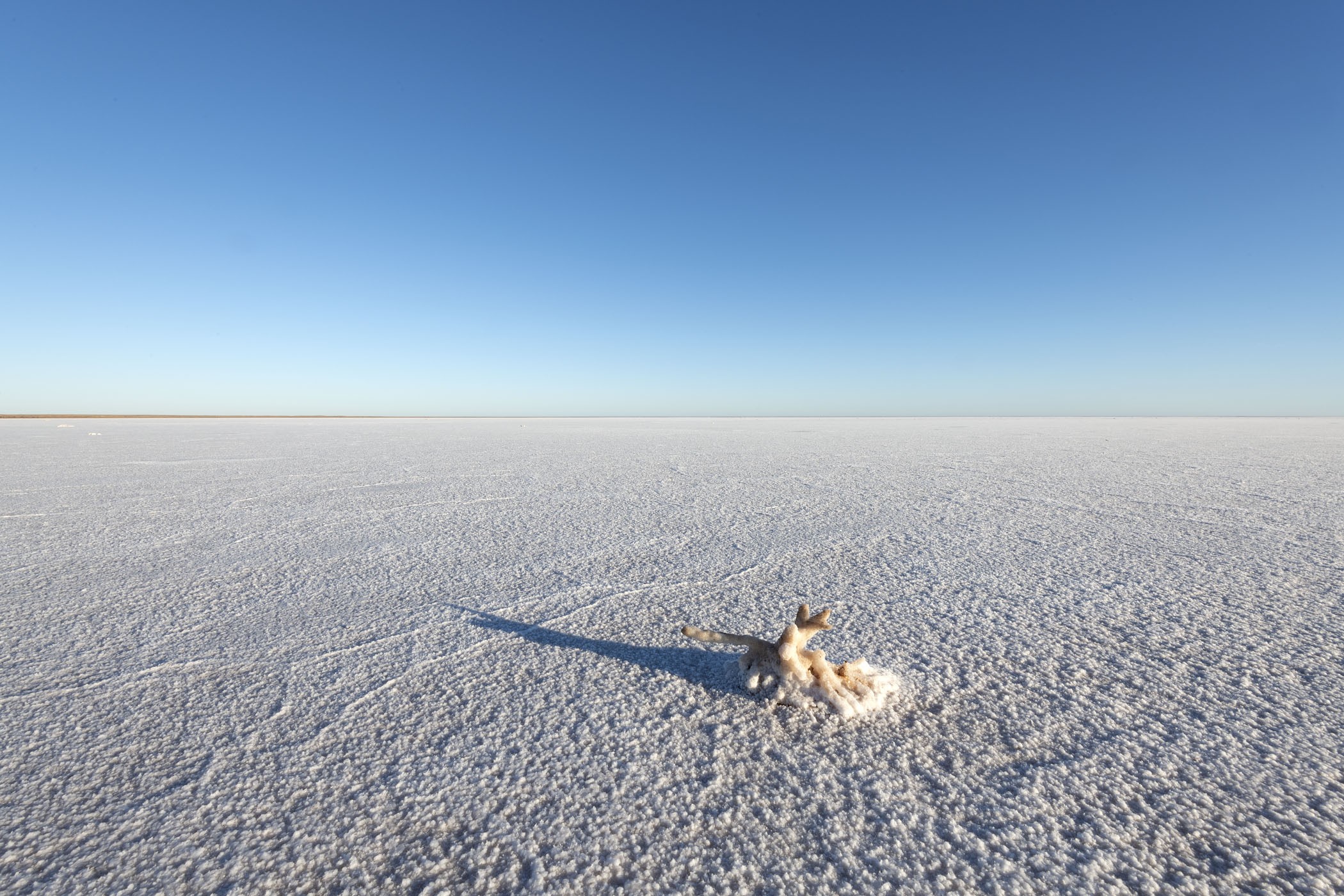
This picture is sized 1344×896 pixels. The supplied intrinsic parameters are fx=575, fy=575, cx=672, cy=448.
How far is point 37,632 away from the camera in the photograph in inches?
57.8

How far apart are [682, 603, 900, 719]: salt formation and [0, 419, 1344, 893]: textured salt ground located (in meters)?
0.04

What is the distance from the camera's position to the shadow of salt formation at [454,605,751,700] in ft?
4.12

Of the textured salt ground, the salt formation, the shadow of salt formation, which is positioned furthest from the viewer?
the shadow of salt formation

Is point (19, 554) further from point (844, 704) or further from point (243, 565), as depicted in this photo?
point (844, 704)

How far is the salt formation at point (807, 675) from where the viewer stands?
1.12 meters

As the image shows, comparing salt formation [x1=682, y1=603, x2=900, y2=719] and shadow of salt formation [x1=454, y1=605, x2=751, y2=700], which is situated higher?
salt formation [x1=682, y1=603, x2=900, y2=719]

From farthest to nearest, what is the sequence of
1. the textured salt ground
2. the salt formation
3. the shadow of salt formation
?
the shadow of salt formation, the salt formation, the textured salt ground

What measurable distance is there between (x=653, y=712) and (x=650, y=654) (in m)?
0.27

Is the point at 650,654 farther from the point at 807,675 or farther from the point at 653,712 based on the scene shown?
the point at 807,675

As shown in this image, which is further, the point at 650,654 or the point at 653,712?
Answer: the point at 650,654

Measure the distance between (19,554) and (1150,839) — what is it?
3.45 metres

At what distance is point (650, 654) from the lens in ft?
4.57

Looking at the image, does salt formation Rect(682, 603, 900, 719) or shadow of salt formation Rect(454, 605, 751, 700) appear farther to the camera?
shadow of salt formation Rect(454, 605, 751, 700)

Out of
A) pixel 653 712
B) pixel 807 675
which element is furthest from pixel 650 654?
pixel 807 675
